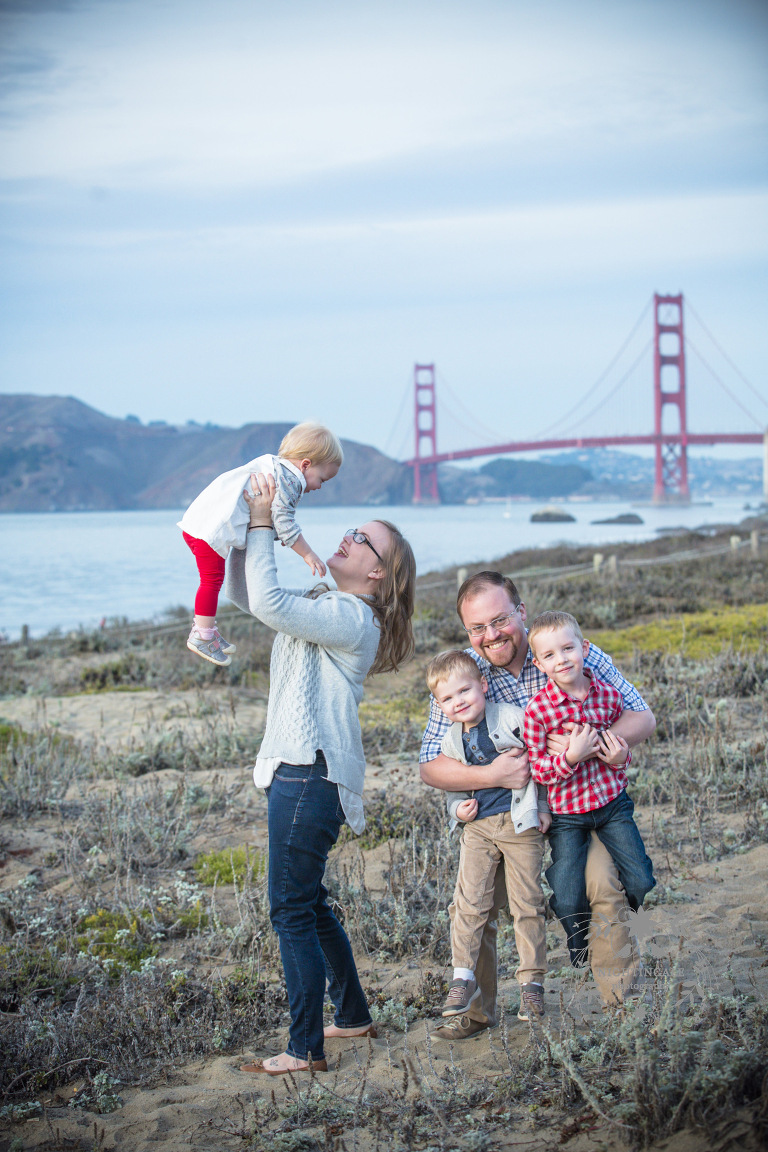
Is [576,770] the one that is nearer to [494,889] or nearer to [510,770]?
[510,770]

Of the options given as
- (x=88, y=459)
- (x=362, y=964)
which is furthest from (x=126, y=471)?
(x=362, y=964)

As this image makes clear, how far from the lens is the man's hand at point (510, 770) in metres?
2.51

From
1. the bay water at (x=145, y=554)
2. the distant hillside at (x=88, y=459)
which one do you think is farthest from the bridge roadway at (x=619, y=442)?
the distant hillside at (x=88, y=459)

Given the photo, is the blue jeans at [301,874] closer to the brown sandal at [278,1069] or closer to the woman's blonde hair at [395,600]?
the brown sandal at [278,1069]

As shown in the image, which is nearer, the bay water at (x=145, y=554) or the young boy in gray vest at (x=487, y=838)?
the young boy in gray vest at (x=487, y=838)

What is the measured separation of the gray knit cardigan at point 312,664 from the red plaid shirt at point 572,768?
1.55ft

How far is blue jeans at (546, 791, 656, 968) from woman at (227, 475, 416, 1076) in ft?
1.81

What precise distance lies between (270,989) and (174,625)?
40.5 ft

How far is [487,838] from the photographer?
2592 mm

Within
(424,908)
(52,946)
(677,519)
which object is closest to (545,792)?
(424,908)

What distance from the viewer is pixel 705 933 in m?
3.34

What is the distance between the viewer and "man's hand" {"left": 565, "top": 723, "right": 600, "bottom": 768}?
95.1 inches

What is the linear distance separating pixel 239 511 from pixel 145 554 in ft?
144

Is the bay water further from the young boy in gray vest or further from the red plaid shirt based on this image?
the red plaid shirt
